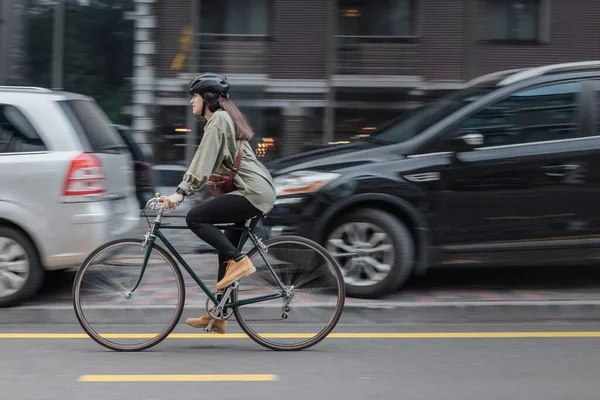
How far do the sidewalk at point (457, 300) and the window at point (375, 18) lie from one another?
8923 mm

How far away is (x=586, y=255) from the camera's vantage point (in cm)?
683

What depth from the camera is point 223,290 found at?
549 cm

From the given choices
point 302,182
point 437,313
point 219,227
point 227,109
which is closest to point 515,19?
point 302,182

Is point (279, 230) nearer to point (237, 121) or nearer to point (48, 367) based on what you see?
point (237, 121)

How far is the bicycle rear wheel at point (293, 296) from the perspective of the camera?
547 cm

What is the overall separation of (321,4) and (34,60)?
514cm

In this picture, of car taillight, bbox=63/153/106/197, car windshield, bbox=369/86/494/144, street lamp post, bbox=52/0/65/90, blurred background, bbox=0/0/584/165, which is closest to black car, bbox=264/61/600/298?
car windshield, bbox=369/86/494/144

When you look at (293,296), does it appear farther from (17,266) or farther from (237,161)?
(17,266)

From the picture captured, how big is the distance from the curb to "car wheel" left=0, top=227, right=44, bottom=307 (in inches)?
5.0

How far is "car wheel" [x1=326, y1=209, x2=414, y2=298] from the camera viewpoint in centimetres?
673

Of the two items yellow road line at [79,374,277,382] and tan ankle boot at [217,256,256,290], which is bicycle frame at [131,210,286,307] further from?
yellow road line at [79,374,277,382]

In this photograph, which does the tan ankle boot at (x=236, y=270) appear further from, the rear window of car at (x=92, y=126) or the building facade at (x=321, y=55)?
the building facade at (x=321, y=55)

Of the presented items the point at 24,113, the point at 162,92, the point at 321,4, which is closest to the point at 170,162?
the point at 162,92

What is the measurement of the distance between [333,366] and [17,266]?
2.74 metres
